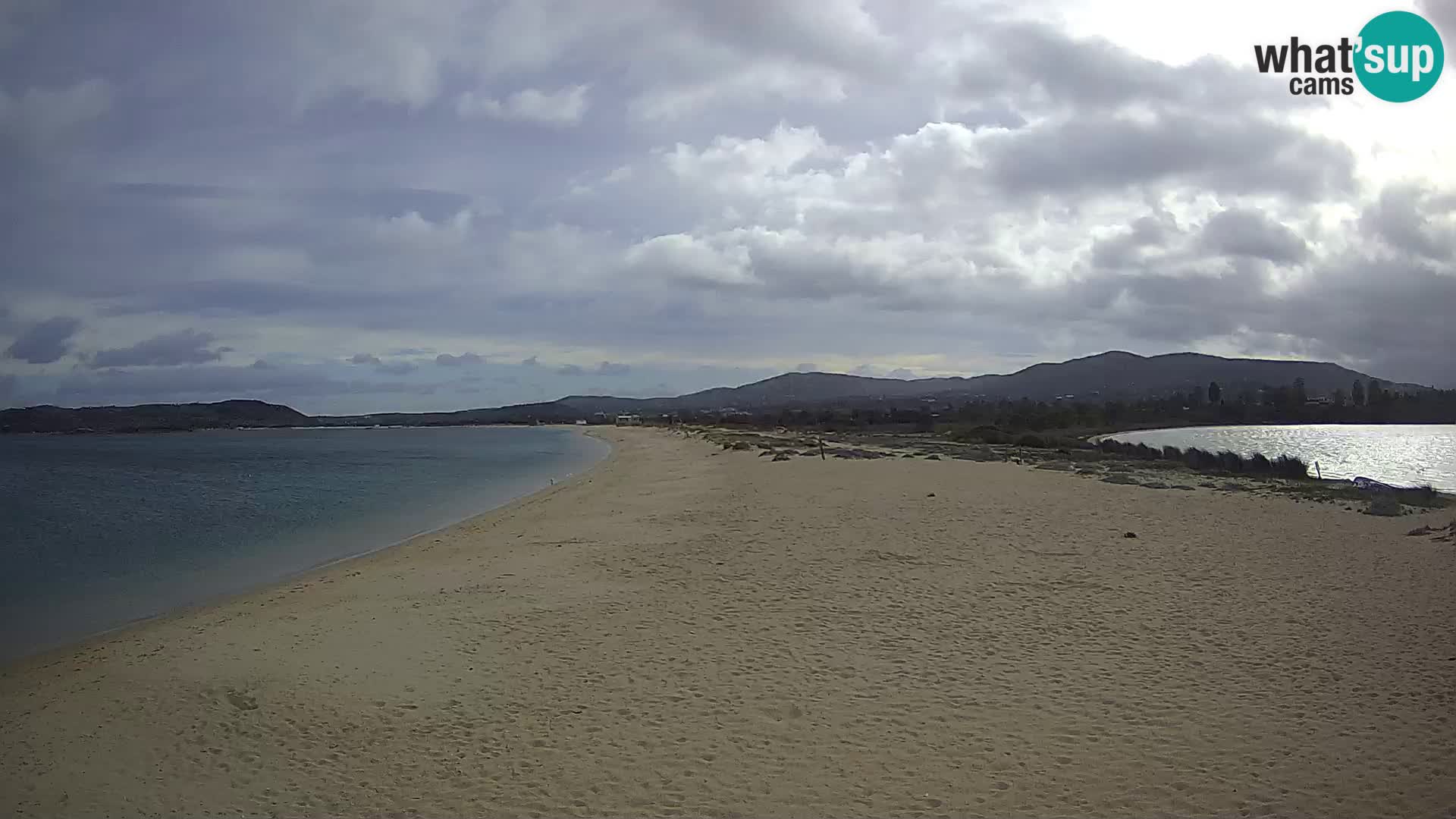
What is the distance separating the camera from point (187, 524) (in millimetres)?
21984

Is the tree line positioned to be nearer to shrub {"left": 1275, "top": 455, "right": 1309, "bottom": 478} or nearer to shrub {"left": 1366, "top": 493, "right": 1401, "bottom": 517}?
shrub {"left": 1275, "top": 455, "right": 1309, "bottom": 478}

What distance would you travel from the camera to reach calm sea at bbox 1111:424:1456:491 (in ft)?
111

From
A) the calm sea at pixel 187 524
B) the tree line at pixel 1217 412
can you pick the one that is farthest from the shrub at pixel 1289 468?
the tree line at pixel 1217 412

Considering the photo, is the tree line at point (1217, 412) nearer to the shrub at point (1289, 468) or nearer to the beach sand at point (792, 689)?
the shrub at point (1289, 468)

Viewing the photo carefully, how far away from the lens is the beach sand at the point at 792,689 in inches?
204

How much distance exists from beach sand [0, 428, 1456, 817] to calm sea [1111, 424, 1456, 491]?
25.8m

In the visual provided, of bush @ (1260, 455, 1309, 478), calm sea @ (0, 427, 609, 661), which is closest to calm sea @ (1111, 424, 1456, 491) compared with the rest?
bush @ (1260, 455, 1309, 478)

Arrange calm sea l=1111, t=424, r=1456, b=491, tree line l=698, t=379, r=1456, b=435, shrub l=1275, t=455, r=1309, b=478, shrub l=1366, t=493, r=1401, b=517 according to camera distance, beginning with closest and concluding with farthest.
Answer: shrub l=1366, t=493, r=1401, b=517
shrub l=1275, t=455, r=1309, b=478
calm sea l=1111, t=424, r=1456, b=491
tree line l=698, t=379, r=1456, b=435

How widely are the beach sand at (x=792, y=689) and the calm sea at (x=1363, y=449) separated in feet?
84.6

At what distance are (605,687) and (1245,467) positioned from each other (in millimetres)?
28225

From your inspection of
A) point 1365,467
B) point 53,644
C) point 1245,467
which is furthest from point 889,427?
point 53,644

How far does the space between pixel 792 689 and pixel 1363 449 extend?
59547mm

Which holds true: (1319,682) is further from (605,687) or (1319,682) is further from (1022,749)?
(605,687)

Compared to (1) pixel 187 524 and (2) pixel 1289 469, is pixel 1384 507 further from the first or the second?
(1) pixel 187 524
